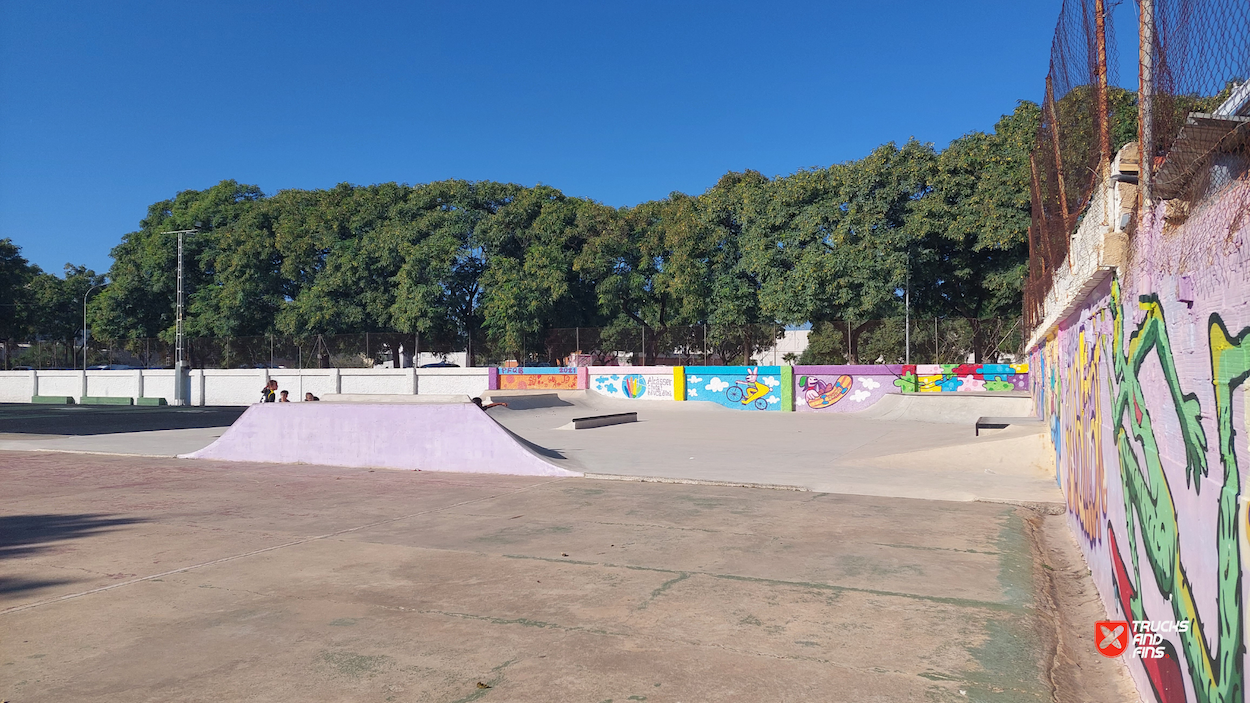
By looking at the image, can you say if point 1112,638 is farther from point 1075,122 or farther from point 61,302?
point 61,302

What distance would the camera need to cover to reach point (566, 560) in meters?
6.33

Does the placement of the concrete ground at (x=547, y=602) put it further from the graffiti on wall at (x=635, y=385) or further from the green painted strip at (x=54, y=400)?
the green painted strip at (x=54, y=400)

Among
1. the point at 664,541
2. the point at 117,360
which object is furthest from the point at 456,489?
the point at 117,360

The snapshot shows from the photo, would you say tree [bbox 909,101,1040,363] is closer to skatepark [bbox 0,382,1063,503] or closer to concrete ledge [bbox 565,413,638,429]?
skatepark [bbox 0,382,1063,503]

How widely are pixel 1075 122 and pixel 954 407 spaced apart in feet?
53.8

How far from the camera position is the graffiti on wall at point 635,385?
30781 mm

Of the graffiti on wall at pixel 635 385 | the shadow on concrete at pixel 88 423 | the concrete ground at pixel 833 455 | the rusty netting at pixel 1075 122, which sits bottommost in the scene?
the shadow on concrete at pixel 88 423

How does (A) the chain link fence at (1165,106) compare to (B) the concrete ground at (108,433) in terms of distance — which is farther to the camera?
(B) the concrete ground at (108,433)

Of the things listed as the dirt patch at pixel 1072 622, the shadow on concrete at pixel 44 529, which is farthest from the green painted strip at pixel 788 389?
the shadow on concrete at pixel 44 529

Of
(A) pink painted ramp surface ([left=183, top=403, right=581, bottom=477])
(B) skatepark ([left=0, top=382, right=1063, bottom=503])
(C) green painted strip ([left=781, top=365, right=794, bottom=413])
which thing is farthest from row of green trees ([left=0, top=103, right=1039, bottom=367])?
(A) pink painted ramp surface ([left=183, top=403, right=581, bottom=477])

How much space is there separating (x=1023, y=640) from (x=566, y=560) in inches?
131

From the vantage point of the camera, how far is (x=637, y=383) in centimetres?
3153

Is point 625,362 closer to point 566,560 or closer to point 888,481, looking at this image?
point 888,481

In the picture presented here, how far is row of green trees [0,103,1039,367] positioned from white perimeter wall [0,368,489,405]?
2384 mm
